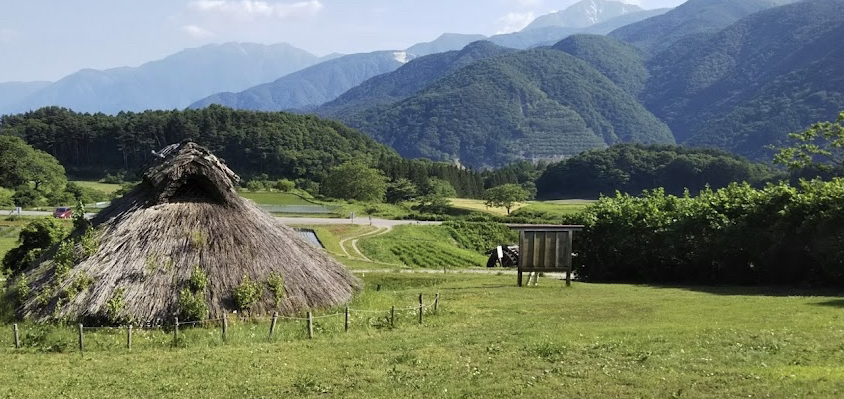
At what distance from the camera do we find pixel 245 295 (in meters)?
22.7

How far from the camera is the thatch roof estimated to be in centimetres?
2223

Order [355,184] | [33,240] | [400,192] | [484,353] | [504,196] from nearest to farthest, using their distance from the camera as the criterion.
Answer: [484,353], [33,240], [504,196], [355,184], [400,192]

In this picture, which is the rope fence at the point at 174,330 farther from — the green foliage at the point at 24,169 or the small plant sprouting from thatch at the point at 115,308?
the green foliage at the point at 24,169

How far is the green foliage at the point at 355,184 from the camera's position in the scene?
12825cm

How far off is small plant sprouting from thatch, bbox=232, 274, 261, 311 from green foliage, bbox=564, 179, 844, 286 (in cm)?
2235

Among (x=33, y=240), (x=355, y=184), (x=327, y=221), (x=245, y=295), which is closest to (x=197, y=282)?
(x=245, y=295)

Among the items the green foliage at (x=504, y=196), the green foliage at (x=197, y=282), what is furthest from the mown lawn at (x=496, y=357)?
the green foliage at (x=504, y=196)

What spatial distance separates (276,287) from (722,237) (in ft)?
73.9

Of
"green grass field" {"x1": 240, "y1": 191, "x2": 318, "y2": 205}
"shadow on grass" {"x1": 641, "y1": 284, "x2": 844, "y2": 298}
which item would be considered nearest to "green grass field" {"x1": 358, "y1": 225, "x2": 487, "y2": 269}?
"shadow on grass" {"x1": 641, "y1": 284, "x2": 844, "y2": 298}

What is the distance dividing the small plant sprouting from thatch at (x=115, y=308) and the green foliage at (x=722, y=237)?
1044 inches

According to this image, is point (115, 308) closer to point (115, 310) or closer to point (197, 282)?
point (115, 310)

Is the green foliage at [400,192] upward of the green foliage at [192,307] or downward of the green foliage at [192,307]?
downward

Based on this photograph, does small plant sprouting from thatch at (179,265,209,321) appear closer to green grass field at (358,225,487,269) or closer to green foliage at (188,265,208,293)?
green foliage at (188,265,208,293)

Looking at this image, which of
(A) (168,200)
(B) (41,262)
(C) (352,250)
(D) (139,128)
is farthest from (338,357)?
(D) (139,128)
